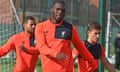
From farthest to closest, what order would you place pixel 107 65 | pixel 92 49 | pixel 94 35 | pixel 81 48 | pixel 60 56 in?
pixel 92 49, pixel 94 35, pixel 107 65, pixel 81 48, pixel 60 56

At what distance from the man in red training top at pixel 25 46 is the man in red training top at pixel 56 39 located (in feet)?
4.92

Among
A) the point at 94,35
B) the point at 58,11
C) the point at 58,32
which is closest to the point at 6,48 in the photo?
the point at 94,35

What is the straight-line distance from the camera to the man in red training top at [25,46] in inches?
278

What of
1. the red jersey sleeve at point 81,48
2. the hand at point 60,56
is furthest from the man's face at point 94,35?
the hand at point 60,56

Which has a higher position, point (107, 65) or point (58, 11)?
point (58, 11)

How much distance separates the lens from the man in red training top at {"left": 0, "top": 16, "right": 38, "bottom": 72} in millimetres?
7066

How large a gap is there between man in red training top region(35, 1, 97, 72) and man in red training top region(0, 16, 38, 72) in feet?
4.92

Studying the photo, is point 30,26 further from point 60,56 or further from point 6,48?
point 60,56

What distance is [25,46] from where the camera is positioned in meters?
7.21

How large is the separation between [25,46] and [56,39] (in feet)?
5.73

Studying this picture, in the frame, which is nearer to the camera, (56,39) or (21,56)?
(56,39)

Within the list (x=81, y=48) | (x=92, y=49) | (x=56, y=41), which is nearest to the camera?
(x=56, y=41)

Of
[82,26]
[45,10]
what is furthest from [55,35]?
[82,26]

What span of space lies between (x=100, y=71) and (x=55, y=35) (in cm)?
112
